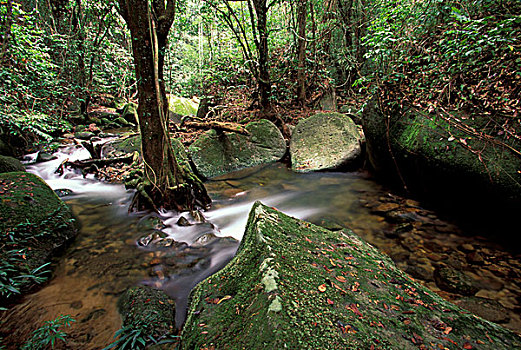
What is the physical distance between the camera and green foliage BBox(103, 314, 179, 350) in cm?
176

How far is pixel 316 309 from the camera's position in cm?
131

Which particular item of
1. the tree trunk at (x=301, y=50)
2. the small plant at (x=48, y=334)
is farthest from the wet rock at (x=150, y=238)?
the tree trunk at (x=301, y=50)

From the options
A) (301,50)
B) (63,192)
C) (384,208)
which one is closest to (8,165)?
(63,192)

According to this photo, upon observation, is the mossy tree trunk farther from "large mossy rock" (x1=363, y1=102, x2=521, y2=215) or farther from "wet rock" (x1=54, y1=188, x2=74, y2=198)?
"large mossy rock" (x1=363, y1=102, x2=521, y2=215)

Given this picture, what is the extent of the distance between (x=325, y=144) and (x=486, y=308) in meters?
4.76

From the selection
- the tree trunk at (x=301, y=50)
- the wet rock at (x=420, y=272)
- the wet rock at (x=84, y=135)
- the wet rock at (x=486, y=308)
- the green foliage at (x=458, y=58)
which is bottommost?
the wet rock at (x=486, y=308)

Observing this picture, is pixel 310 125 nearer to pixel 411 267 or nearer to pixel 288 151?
pixel 288 151

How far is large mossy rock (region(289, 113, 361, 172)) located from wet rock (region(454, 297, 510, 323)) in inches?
160

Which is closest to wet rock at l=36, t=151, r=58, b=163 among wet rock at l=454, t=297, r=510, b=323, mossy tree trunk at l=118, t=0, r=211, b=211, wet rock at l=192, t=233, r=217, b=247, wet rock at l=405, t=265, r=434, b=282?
mossy tree trunk at l=118, t=0, r=211, b=211

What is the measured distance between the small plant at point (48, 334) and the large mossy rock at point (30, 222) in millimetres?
667

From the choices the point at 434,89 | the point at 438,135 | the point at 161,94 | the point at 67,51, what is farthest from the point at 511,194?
the point at 67,51

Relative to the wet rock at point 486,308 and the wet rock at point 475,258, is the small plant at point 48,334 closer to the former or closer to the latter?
the wet rock at point 486,308

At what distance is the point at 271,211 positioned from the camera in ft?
7.67

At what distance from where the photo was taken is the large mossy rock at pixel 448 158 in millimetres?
2977
